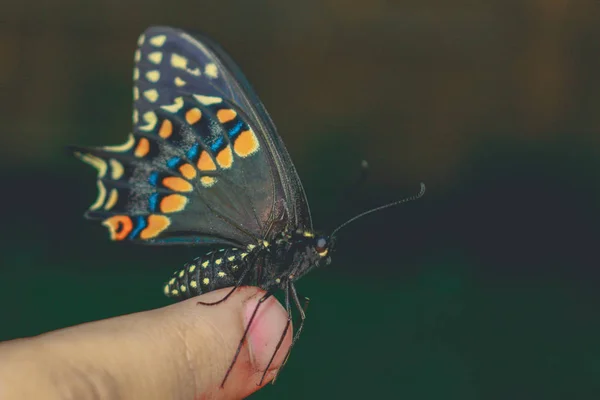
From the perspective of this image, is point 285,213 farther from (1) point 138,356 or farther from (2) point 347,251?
(2) point 347,251

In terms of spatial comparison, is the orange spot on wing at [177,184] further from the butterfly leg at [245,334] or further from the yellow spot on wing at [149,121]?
the butterfly leg at [245,334]

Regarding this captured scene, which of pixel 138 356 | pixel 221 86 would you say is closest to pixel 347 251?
pixel 221 86

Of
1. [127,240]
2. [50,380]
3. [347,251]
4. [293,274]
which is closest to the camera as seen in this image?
[50,380]

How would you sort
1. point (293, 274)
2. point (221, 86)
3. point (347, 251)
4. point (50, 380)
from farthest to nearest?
point (347, 251) → point (221, 86) → point (293, 274) → point (50, 380)

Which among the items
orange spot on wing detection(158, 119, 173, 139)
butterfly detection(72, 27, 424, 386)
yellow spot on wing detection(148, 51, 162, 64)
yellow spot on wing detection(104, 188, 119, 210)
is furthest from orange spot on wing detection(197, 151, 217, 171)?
yellow spot on wing detection(148, 51, 162, 64)

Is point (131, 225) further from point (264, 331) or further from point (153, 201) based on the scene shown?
point (264, 331)

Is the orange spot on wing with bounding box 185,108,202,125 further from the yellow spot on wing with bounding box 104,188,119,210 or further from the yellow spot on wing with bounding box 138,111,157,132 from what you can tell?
the yellow spot on wing with bounding box 104,188,119,210

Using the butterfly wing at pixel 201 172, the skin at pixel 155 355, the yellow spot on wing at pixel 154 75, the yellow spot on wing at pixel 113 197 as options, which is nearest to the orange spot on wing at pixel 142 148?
the butterfly wing at pixel 201 172
